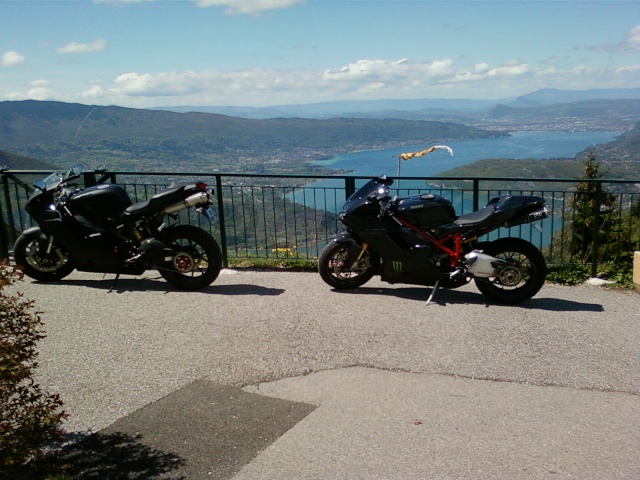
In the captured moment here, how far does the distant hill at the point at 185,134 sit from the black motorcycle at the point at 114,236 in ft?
99.9

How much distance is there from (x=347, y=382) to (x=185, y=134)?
5482 cm

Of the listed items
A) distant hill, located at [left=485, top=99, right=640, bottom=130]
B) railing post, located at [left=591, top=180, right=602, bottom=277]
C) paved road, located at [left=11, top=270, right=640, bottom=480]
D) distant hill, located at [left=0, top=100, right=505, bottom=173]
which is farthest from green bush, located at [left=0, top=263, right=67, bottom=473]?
distant hill, located at [left=485, top=99, right=640, bottom=130]

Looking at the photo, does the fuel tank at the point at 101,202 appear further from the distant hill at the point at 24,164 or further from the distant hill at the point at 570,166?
the distant hill at the point at 570,166

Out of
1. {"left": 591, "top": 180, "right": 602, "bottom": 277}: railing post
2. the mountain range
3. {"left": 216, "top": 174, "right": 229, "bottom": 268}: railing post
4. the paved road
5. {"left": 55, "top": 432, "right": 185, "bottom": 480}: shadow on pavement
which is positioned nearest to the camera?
{"left": 55, "top": 432, "right": 185, "bottom": 480}: shadow on pavement

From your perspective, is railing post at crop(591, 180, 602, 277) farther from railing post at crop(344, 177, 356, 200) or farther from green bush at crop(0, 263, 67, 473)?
green bush at crop(0, 263, 67, 473)

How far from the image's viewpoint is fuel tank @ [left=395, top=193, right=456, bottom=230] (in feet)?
23.4

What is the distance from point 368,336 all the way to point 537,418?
6.49 feet

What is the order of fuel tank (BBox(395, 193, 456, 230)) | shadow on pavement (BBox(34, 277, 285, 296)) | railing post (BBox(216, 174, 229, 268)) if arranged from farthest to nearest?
railing post (BBox(216, 174, 229, 268))
shadow on pavement (BBox(34, 277, 285, 296))
fuel tank (BBox(395, 193, 456, 230))

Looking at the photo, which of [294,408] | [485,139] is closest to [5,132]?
[485,139]

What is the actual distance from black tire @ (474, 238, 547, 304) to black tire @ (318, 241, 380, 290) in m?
→ 1.31

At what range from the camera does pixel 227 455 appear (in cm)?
376

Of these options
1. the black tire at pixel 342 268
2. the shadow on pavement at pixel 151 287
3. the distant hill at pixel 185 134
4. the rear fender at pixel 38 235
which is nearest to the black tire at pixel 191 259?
the shadow on pavement at pixel 151 287

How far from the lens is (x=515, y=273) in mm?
6789

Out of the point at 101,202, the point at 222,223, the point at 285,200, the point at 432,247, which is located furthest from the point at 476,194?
the point at 101,202
